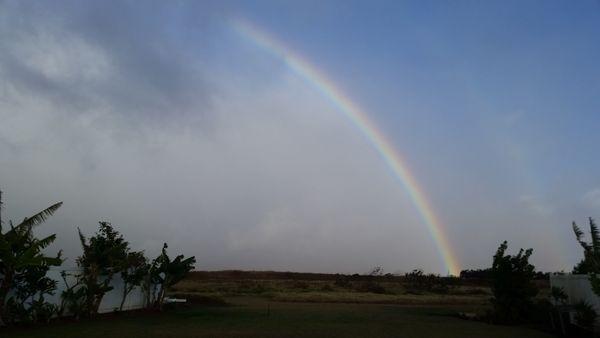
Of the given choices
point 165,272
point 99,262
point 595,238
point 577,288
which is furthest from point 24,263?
point 577,288

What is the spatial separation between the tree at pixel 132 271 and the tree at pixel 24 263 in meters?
6.65

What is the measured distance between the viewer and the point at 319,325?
2028cm

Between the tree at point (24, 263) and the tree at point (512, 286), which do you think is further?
the tree at point (512, 286)

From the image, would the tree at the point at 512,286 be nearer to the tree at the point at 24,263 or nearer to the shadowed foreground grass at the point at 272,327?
the shadowed foreground grass at the point at 272,327

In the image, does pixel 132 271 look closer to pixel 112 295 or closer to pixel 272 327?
pixel 112 295

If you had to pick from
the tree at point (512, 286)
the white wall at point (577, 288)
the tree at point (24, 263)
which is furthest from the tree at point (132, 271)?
the white wall at point (577, 288)

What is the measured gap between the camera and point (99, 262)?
23188 millimetres

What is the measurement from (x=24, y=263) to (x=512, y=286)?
20941 millimetres

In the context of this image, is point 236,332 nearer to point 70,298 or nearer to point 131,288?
point 70,298

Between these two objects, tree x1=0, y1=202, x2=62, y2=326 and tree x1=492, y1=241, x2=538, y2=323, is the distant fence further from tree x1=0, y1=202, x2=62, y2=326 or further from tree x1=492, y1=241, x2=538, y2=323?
tree x1=492, y1=241, x2=538, y2=323

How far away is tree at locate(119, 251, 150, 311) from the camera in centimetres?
2630

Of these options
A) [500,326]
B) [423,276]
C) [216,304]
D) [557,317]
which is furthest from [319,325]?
[423,276]

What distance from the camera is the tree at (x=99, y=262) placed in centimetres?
2202

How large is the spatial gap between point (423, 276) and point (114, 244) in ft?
163
